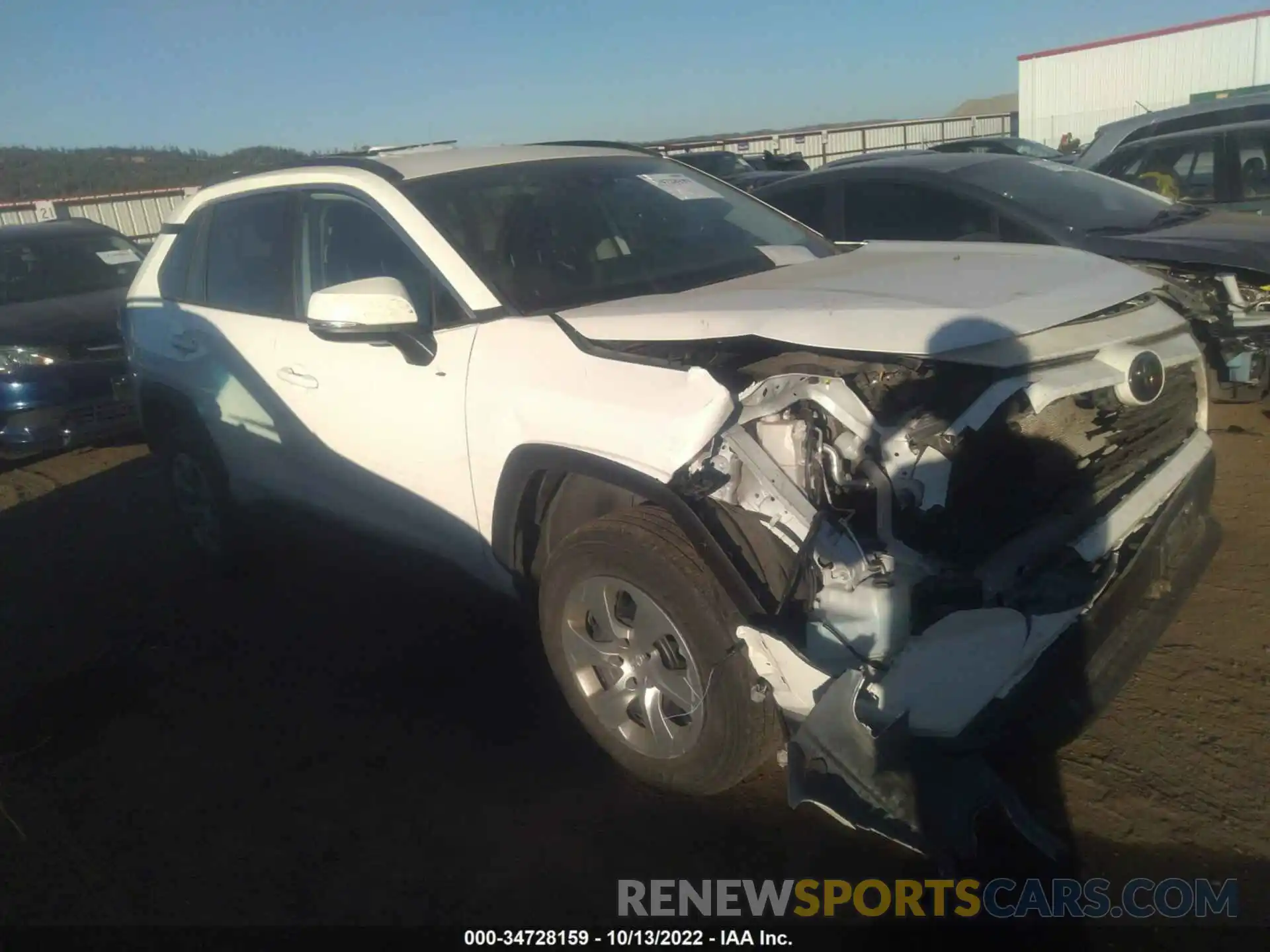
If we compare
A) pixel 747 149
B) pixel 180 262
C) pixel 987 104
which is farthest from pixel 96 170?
pixel 987 104

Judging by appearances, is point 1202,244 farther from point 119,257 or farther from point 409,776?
point 119,257

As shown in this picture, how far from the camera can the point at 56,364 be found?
24.4 feet


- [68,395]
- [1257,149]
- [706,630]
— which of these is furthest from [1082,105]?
[706,630]

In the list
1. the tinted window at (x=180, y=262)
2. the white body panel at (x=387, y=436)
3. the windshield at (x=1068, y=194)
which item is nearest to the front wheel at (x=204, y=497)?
the tinted window at (x=180, y=262)

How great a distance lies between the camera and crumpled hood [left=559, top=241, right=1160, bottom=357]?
2.58 metres

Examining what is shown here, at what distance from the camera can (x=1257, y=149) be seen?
716cm

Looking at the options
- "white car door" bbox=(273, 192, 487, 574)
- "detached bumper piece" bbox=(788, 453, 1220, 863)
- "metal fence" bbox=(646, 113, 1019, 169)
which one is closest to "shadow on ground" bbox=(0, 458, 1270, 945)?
"white car door" bbox=(273, 192, 487, 574)

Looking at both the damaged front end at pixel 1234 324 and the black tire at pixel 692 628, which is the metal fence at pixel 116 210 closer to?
the damaged front end at pixel 1234 324

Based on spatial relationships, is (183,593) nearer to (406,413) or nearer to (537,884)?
(406,413)

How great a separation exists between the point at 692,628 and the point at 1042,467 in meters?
1.04

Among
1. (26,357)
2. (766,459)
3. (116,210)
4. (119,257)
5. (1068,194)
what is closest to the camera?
(766,459)

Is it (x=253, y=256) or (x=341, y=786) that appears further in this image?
(x=253, y=256)

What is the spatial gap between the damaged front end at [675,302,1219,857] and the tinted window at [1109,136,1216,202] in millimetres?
5669

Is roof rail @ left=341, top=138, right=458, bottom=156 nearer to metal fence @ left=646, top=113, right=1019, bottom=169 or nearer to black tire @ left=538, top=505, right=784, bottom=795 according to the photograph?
black tire @ left=538, top=505, right=784, bottom=795
